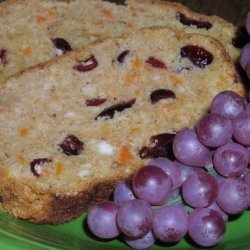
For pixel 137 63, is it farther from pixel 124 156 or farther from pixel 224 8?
pixel 224 8

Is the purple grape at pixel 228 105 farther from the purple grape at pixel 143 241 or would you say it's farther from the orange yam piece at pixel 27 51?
the orange yam piece at pixel 27 51

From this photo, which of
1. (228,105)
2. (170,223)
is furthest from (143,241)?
(228,105)

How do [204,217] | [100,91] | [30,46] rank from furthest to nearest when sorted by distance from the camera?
[30,46] < [100,91] < [204,217]

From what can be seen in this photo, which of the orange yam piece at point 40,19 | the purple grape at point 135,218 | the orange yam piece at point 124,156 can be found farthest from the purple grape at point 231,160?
the orange yam piece at point 40,19

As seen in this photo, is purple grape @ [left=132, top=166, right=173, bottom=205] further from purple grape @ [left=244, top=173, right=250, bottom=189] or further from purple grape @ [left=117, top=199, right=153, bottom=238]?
purple grape @ [left=244, top=173, right=250, bottom=189]

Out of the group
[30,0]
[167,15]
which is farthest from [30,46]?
[167,15]

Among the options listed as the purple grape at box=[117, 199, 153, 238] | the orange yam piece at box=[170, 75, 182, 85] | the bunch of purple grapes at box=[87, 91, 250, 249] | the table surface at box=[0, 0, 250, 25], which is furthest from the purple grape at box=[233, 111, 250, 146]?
the table surface at box=[0, 0, 250, 25]

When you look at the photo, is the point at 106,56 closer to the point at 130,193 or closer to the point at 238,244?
the point at 130,193

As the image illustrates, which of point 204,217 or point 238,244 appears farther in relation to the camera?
point 238,244
